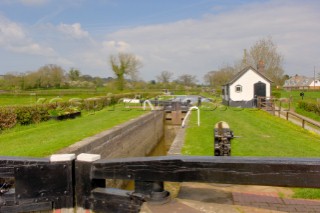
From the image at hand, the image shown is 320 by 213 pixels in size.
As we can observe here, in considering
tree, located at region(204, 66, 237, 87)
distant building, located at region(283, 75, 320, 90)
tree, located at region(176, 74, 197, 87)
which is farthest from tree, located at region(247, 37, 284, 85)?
distant building, located at region(283, 75, 320, 90)

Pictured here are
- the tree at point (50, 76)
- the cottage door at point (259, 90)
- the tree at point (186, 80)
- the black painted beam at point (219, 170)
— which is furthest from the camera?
the tree at point (186, 80)

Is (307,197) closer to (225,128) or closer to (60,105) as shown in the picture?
(225,128)

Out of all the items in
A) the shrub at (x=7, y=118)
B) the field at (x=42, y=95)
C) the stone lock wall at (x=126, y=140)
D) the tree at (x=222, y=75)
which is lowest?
the stone lock wall at (x=126, y=140)

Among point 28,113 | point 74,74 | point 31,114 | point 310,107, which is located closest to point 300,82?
point 74,74

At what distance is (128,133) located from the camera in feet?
40.0

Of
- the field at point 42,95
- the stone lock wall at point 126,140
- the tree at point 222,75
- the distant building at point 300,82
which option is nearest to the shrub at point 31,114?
the stone lock wall at point 126,140

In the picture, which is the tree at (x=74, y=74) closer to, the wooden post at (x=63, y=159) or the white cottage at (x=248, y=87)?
the white cottage at (x=248, y=87)

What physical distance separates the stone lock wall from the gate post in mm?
4339

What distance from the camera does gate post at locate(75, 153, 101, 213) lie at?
107 inches

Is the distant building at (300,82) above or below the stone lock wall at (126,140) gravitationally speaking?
above

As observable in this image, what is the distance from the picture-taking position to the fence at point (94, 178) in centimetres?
250

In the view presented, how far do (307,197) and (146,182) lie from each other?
252 cm

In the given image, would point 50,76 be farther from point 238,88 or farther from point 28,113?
point 28,113

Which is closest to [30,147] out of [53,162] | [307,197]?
[53,162]
